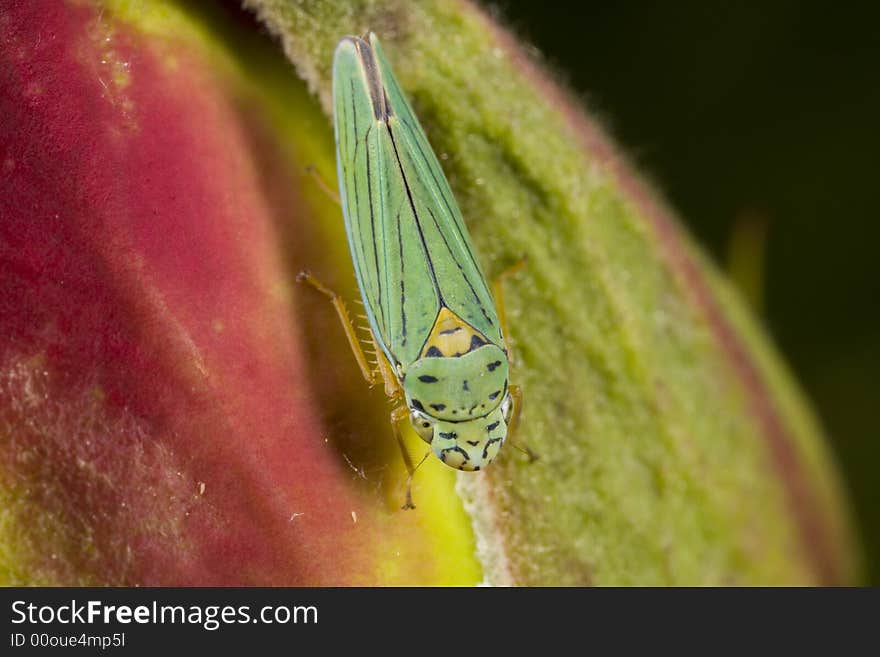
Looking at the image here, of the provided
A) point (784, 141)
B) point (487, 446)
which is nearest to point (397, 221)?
point (487, 446)

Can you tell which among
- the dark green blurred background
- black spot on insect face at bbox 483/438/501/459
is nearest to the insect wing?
black spot on insect face at bbox 483/438/501/459

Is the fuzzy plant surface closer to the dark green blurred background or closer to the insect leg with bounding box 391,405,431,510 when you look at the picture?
the insect leg with bounding box 391,405,431,510

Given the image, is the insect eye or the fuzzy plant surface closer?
the fuzzy plant surface

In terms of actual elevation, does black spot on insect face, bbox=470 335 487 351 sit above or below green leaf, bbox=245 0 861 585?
below

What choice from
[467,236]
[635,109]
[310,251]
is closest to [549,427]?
[467,236]

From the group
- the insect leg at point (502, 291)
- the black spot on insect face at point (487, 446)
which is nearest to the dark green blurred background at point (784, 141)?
the insect leg at point (502, 291)

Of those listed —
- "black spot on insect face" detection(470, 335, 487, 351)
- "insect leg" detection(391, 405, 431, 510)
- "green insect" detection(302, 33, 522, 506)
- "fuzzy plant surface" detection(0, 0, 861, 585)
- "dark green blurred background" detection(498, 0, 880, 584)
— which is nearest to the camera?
"fuzzy plant surface" detection(0, 0, 861, 585)

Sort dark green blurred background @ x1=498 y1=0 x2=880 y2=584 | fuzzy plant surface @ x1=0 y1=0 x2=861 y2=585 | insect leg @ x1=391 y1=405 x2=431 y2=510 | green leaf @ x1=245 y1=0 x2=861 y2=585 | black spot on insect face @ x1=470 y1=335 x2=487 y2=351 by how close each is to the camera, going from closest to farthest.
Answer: fuzzy plant surface @ x1=0 y1=0 x2=861 y2=585 → insect leg @ x1=391 y1=405 x2=431 y2=510 → green leaf @ x1=245 y1=0 x2=861 y2=585 → black spot on insect face @ x1=470 y1=335 x2=487 y2=351 → dark green blurred background @ x1=498 y1=0 x2=880 y2=584

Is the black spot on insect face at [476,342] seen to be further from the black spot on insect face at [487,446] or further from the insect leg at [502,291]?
the black spot on insect face at [487,446]

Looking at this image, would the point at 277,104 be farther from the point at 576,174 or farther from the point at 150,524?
the point at 150,524
